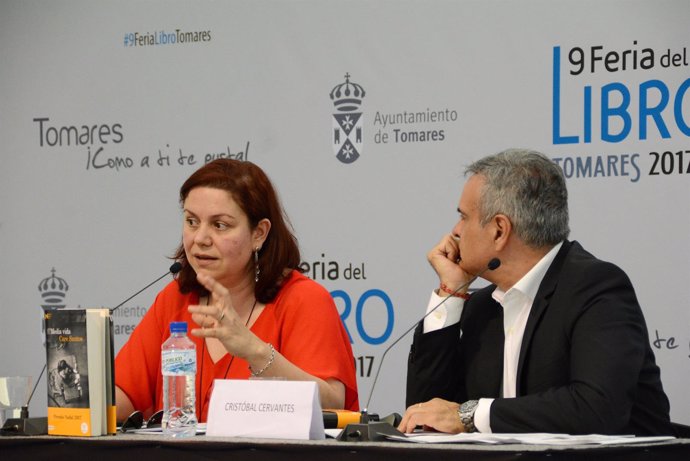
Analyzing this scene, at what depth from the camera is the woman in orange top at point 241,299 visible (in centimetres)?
277

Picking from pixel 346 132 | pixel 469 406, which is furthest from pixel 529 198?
pixel 346 132

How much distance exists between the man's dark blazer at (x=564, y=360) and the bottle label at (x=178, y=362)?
0.67m

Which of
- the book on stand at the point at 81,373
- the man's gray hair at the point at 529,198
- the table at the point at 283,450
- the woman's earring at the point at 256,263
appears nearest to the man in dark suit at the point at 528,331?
the man's gray hair at the point at 529,198

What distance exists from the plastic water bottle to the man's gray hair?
827 millimetres

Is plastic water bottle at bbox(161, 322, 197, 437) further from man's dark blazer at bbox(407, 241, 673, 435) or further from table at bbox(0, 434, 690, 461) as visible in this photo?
man's dark blazer at bbox(407, 241, 673, 435)

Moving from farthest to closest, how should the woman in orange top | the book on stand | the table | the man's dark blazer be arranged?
the woman in orange top < the man's dark blazer < the book on stand < the table

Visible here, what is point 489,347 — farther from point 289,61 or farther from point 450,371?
point 289,61

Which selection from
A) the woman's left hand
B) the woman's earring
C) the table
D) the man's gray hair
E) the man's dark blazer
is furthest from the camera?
the woman's earring

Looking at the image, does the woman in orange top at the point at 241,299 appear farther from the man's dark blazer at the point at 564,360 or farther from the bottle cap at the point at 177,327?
the bottle cap at the point at 177,327

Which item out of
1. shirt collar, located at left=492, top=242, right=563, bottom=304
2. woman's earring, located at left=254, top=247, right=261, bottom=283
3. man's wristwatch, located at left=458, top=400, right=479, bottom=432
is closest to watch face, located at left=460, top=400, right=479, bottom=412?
man's wristwatch, located at left=458, top=400, right=479, bottom=432

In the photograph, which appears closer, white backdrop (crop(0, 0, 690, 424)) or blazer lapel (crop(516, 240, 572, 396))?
blazer lapel (crop(516, 240, 572, 396))

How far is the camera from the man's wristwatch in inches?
86.7

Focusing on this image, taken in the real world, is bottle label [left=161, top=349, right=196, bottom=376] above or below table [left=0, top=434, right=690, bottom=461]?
above

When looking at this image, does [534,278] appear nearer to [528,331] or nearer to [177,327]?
[528,331]
